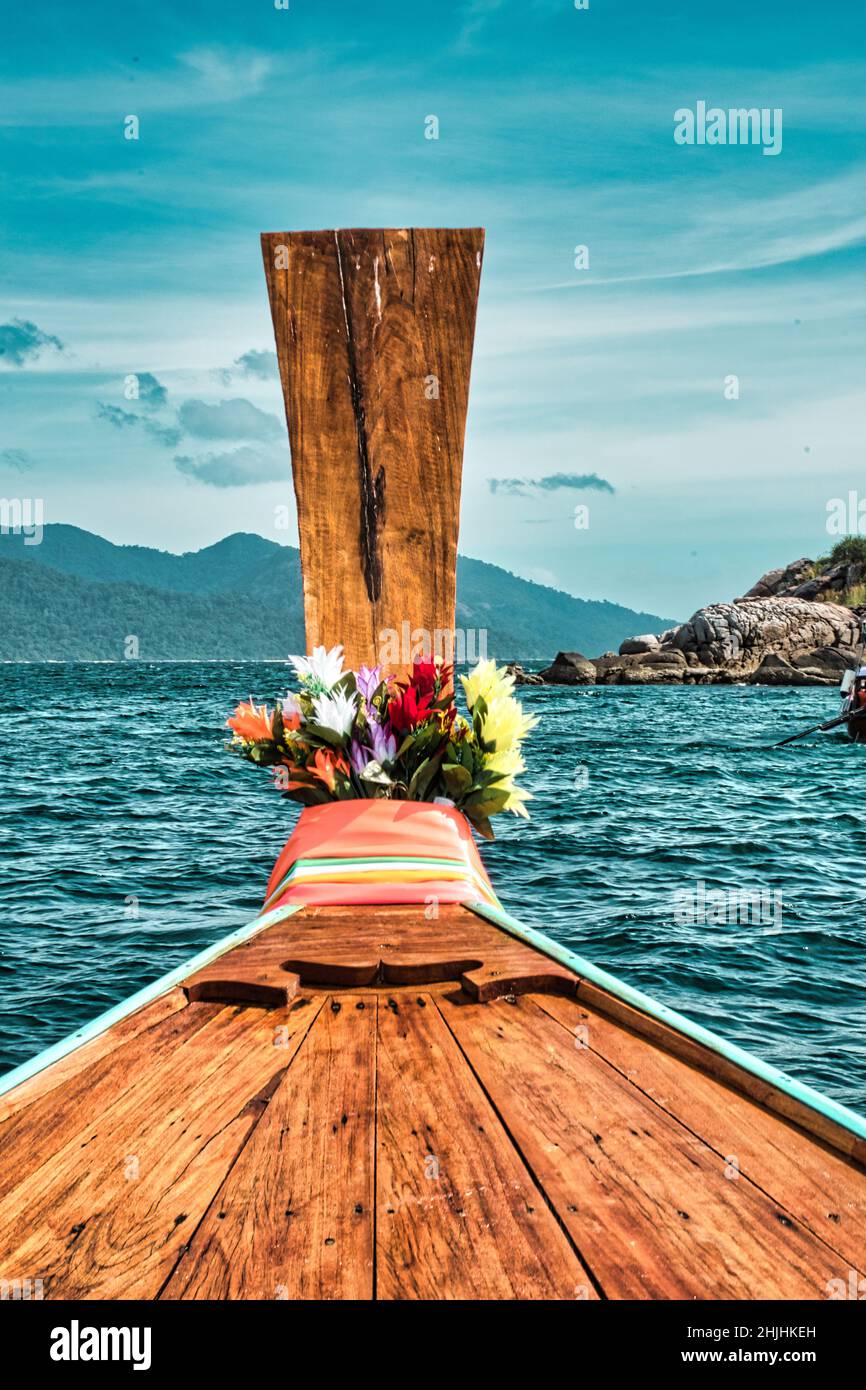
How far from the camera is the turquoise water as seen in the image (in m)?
7.33

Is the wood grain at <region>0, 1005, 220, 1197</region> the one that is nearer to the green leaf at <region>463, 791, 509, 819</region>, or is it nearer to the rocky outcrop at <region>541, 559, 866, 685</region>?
the green leaf at <region>463, 791, 509, 819</region>

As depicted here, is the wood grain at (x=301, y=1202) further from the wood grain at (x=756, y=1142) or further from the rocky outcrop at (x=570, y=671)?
the rocky outcrop at (x=570, y=671)

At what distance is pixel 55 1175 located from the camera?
178 centimetres

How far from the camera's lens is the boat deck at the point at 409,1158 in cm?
150

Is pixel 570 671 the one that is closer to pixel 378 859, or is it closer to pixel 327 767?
pixel 327 767

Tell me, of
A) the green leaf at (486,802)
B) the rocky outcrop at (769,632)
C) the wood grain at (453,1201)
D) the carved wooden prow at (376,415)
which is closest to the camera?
the wood grain at (453,1201)

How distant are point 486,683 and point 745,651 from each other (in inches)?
2037

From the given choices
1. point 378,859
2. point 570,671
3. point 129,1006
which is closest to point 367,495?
point 378,859

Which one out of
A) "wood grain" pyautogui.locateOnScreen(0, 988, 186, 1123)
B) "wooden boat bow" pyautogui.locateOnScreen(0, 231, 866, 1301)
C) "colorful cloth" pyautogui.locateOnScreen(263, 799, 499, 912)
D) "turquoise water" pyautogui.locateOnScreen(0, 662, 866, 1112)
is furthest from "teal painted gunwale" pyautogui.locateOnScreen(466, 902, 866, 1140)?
"turquoise water" pyautogui.locateOnScreen(0, 662, 866, 1112)

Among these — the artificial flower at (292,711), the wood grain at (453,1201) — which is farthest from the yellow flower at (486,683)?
the wood grain at (453,1201)

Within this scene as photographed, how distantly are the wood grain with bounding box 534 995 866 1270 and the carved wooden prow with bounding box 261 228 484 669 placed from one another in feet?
6.75

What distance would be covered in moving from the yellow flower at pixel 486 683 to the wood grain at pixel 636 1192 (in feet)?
5.62

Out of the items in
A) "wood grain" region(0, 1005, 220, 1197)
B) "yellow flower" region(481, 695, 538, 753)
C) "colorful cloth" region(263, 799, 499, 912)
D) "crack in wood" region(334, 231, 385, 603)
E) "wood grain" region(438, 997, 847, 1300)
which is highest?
"crack in wood" region(334, 231, 385, 603)

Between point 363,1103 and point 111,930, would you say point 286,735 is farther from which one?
point 111,930
